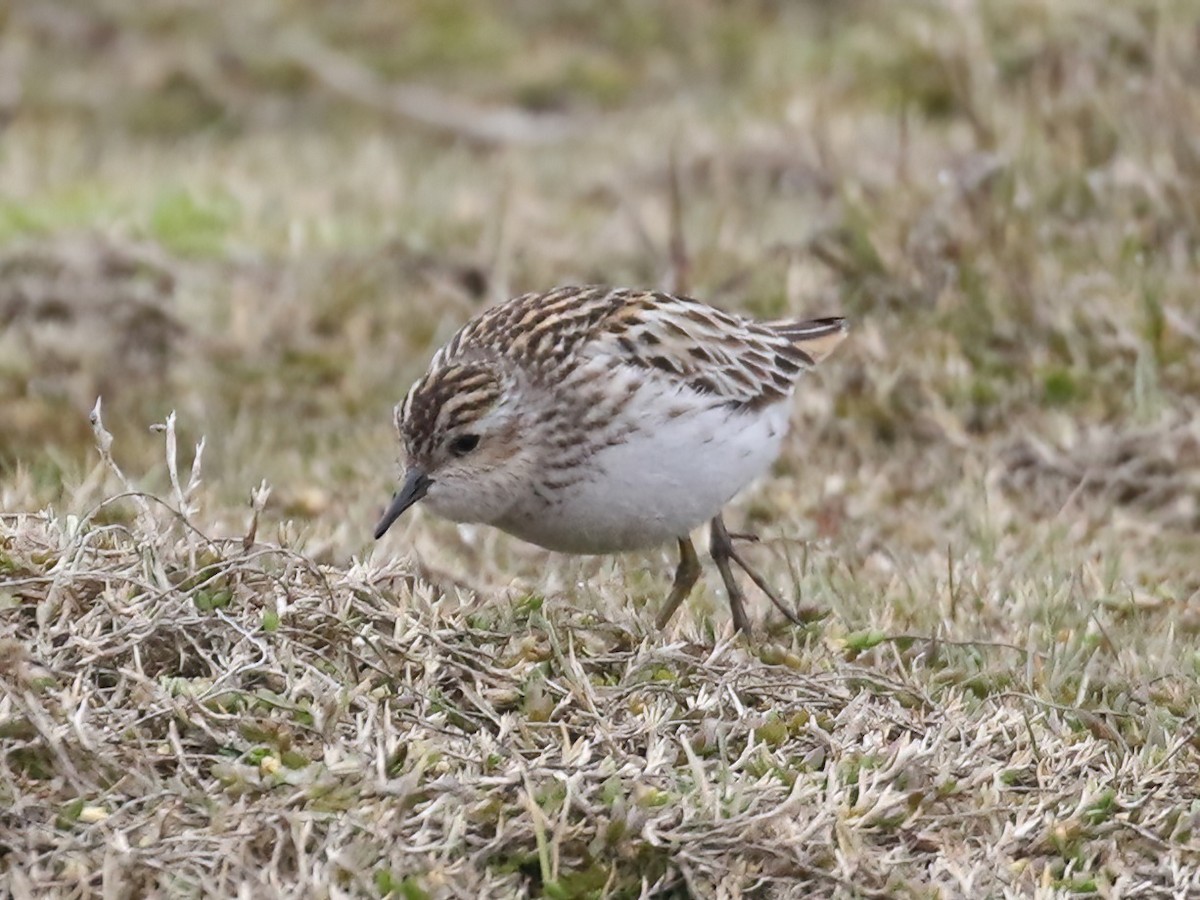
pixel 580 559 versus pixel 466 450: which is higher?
pixel 466 450

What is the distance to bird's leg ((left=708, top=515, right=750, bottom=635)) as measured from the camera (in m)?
5.56

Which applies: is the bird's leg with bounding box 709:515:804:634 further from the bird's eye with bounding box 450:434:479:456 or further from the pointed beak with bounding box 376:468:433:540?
the pointed beak with bounding box 376:468:433:540

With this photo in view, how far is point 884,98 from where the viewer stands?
11977 mm

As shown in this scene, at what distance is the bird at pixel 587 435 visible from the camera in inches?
212

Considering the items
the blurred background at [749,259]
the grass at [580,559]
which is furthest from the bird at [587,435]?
the blurred background at [749,259]

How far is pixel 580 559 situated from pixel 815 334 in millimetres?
1101

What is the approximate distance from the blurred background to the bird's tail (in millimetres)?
662

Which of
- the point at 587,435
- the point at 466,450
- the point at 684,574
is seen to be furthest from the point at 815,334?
the point at 466,450

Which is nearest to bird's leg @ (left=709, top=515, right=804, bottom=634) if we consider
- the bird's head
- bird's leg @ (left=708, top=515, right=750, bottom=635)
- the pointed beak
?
bird's leg @ (left=708, top=515, right=750, bottom=635)

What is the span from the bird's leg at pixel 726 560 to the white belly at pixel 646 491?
21cm

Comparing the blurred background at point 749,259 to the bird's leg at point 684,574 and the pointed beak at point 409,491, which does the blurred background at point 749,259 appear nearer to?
the pointed beak at point 409,491

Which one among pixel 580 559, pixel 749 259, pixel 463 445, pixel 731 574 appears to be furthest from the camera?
pixel 749 259

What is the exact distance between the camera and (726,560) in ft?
19.2

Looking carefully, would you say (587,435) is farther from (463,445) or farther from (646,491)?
(463,445)
